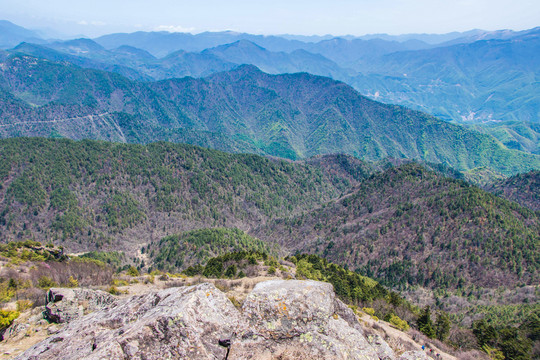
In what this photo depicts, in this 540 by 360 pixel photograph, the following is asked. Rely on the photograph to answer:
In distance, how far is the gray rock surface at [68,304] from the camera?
89.7 feet

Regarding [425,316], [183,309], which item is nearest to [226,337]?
[183,309]

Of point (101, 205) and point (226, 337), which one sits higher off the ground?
point (226, 337)

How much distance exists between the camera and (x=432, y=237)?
429 feet

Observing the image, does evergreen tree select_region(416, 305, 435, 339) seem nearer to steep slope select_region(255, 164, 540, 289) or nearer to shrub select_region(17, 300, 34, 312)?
shrub select_region(17, 300, 34, 312)

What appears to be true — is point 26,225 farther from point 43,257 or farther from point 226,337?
point 226,337

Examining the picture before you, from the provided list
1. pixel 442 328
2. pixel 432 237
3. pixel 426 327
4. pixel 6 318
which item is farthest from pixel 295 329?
pixel 432 237

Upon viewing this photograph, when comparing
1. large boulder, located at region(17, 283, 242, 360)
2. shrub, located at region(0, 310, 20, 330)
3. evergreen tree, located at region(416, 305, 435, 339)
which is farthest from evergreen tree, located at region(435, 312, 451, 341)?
shrub, located at region(0, 310, 20, 330)

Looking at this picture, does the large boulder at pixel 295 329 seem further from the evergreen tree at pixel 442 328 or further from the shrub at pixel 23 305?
the evergreen tree at pixel 442 328

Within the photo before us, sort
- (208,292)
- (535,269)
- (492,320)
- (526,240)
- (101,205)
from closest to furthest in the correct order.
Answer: (208,292) < (492,320) < (535,269) < (526,240) < (101,205)

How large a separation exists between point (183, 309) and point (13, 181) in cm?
21020

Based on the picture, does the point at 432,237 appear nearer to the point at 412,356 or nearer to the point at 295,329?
the point at 412,356

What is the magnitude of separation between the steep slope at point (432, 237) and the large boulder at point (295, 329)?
385 ft

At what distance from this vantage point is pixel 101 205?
182875 mm

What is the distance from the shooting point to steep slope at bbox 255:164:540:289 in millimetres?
112938
